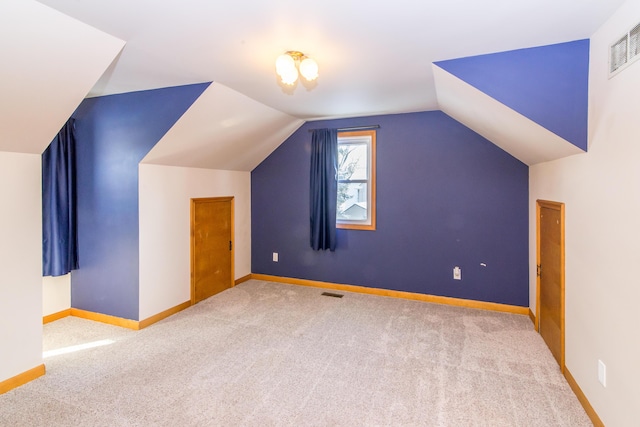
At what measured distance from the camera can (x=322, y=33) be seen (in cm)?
209

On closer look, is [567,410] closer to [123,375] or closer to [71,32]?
[123,375]

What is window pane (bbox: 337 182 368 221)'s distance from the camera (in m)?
4.68

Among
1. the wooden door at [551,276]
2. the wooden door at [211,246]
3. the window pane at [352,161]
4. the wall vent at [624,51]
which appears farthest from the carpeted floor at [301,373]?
the wall vent at [624,51]

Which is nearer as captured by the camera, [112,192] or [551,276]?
[551,276]

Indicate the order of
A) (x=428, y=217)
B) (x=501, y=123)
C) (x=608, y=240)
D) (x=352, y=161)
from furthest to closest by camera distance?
(x=352, y=161) < (x=428, y=217) < (x=501, y=123) < (x=608, y=240)

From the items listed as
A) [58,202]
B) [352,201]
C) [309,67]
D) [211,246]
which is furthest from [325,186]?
[58,202]

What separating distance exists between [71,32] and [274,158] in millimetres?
3248

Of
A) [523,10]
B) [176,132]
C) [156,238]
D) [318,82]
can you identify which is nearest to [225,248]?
[156,238]

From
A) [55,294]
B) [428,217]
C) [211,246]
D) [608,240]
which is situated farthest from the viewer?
[211,246]

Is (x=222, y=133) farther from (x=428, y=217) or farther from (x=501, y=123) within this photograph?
(x=501, y=123)

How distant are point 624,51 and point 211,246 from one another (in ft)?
14.1

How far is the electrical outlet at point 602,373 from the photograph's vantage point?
1.93 meters

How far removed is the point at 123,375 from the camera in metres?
2.58

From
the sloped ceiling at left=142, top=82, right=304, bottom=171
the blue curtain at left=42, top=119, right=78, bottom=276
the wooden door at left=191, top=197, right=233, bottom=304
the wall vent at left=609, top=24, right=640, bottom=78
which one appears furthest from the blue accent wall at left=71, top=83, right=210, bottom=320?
the wall vent at left=609, top=24, right=640, bottom=78
